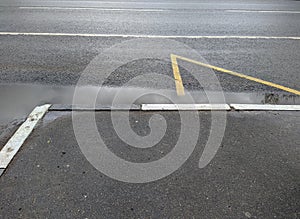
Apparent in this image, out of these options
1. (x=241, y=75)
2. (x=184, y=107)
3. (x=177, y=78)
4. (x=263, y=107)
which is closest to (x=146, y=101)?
(x=184, y=107)

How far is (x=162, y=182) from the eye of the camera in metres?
3.15

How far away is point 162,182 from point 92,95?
7.68 feet

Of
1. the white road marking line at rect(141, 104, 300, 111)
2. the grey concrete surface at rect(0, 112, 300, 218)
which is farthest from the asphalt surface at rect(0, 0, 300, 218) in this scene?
the white road marking line at rect(141, 104, 300, 111)

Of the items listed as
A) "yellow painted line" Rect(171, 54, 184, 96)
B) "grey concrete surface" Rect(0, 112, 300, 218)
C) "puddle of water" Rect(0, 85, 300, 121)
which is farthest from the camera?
"yellow painted line" Rect(171, 54, 184, 96)

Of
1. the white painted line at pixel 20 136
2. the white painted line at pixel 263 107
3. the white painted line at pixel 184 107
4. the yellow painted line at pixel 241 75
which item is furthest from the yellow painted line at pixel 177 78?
the white painted line at pixel 20 136

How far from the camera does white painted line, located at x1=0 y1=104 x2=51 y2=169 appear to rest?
342 centimetres

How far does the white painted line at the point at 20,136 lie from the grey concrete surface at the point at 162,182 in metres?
0.09

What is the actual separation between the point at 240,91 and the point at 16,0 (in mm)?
11399

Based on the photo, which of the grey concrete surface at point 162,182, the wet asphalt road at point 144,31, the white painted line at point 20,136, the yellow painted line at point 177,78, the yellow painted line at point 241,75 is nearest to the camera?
the grey concrete surface at point 162,182

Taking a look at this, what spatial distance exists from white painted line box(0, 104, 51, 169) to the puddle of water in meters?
0.32

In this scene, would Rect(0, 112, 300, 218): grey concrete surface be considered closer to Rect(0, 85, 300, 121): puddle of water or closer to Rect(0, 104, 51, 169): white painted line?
Rect(0, 104, 51, 169): white painted line

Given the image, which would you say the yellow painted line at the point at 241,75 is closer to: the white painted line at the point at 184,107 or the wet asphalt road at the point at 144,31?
the wet asphalt road at the point at 144,31

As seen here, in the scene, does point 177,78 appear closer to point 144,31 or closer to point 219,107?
point 219,107

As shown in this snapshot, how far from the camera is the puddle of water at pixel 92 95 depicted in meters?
4.79
